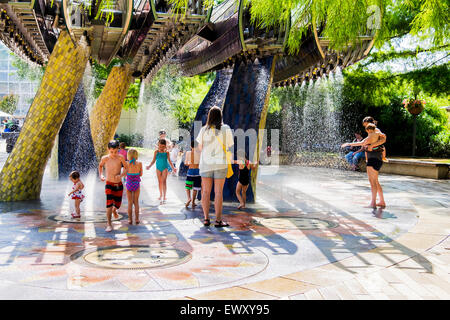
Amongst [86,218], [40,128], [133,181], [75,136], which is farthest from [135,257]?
[75,136]

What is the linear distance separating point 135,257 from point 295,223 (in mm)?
2991

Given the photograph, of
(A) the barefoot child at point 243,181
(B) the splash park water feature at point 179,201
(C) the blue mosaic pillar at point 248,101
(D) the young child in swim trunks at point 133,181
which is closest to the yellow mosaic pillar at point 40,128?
(B) the splash park water feature at point 179,201

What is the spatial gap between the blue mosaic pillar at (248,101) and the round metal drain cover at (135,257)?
4.25 metres

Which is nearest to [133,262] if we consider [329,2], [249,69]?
[329,2]

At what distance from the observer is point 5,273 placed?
438 centimetres

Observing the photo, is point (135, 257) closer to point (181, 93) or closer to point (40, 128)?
point (40, 128)

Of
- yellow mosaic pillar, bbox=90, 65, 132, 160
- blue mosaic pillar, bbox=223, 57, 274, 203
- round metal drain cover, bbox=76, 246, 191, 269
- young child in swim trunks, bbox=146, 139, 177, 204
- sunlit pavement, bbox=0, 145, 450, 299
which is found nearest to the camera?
sunlit pavement, bbox=0, 145, 450, 299

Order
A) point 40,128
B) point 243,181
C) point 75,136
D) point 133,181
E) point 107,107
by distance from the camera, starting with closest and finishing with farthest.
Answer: point 133,181
point 243,181
point 40,128
point 75,136
point 107,107

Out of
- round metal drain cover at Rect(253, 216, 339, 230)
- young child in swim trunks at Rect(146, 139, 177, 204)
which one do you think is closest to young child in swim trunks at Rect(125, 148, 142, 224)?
round metal drain cover at Rect(253, 216, 339, 230)

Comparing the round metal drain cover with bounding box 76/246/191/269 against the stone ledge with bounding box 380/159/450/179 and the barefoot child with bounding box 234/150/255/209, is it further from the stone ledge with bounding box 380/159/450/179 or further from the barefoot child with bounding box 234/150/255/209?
the stone ledge with bounding box 380/159/450/179

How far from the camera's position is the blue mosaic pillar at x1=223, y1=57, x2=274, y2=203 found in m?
9.52

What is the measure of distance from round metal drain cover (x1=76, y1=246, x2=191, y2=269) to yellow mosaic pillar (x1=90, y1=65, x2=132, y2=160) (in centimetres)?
992

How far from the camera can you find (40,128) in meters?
9.37

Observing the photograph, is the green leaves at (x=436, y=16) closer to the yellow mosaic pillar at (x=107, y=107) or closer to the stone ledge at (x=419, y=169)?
the stone ledge at (x=419, y=169)
